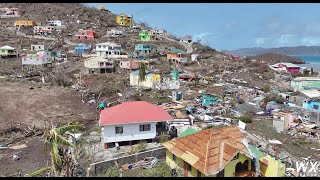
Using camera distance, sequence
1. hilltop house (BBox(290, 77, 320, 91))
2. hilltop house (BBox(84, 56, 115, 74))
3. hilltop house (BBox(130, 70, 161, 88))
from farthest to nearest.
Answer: hilltop house (BBox(84, 56, 115, 74)), hilltop house (BBox(290, 77, 320, 91)), hilltop house (BBox(130, 70, 161, 88))

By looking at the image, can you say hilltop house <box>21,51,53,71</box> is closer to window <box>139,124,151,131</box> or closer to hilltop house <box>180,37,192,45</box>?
window <box>139,124,151,131</box>

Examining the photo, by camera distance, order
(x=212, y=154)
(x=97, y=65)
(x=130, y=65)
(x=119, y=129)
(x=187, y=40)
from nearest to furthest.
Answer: (x=212, y=154)
(x=119, y=129)
(x=97, y=65)
(x=130, y=65)
(x=187, y=40)

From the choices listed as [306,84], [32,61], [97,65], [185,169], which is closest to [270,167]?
[185,169]

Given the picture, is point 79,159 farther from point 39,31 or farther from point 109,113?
point 39,31

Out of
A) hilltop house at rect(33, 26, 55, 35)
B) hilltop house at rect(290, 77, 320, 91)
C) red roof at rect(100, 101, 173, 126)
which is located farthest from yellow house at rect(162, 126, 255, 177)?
hilltop house at rect(33, 26, 55, 35)

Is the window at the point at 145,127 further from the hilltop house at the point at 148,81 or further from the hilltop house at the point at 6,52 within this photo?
the hilltop house at the point at 6,52

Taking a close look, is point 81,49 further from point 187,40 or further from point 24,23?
point 187,40
